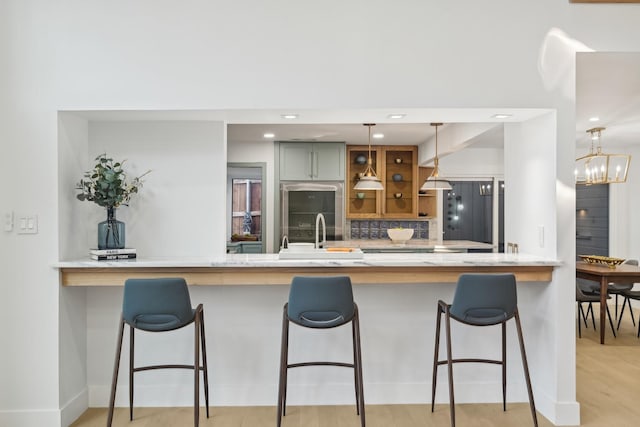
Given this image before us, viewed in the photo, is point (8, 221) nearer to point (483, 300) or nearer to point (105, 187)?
point (105, 187)

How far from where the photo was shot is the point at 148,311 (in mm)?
2695

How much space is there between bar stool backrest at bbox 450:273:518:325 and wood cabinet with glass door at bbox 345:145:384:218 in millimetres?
4549

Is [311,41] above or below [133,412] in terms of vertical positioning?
above

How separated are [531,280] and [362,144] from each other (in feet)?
14.7

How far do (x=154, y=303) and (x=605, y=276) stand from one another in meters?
4.69

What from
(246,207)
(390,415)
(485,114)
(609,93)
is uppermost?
(609,93)

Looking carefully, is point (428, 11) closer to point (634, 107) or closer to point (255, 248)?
point (634, 107)

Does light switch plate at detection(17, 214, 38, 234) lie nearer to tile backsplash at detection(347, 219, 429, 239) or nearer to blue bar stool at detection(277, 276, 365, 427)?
blue bar stool at detection(277, 276, 365, 427)

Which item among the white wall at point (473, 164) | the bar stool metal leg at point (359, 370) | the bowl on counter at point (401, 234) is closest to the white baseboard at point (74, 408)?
the bar stool metal leg at point (359, 370)

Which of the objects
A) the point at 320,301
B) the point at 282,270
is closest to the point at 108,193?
the point at 282,270

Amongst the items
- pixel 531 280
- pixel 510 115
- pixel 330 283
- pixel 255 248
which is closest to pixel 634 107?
pixel 510 115

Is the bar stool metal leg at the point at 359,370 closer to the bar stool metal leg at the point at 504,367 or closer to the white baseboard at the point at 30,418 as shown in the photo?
the bar stool metal leg at the point at 504,367

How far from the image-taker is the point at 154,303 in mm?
2691

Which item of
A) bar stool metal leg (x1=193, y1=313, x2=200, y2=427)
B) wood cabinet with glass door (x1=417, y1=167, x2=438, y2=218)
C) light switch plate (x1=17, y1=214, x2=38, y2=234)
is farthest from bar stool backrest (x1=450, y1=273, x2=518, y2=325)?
wood cabinet with glass door (x1=417, y1=167, x2=438, y2=218)
